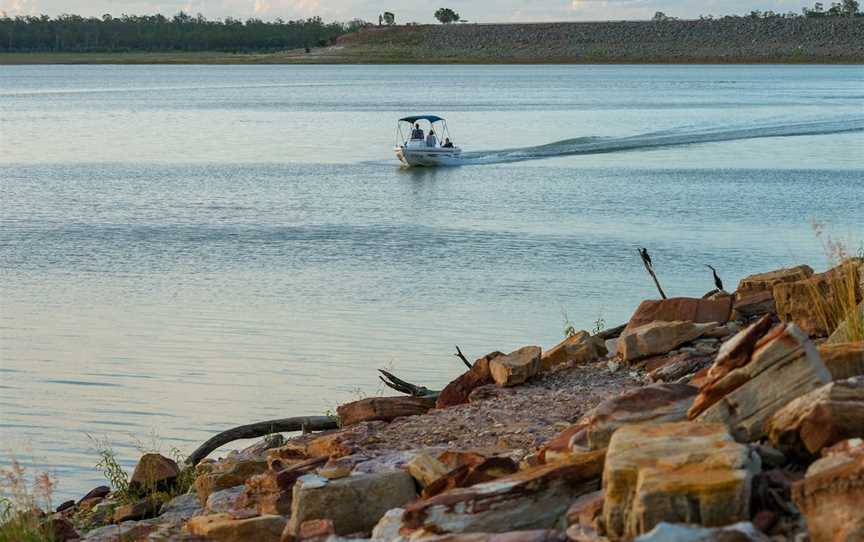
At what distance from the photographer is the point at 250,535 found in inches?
263

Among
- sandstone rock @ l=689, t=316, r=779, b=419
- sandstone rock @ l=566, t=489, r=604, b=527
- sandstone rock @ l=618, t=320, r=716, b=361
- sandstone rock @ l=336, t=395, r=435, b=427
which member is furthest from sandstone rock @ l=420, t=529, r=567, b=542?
sandstone rock @ l=618, t=320, r=716, b=361

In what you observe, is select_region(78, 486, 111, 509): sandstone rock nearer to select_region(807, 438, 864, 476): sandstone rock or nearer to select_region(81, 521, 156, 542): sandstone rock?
select_region(81, 521, 156, 542): sandstone rock

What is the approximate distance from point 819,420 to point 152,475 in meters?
4.91

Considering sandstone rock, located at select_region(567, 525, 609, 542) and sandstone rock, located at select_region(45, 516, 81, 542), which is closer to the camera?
sandstone rock, located at select_region(567, 525, 609, 542)

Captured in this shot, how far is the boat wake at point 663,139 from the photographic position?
1793 inches

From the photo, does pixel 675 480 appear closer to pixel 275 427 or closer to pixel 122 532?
pixel 122 532

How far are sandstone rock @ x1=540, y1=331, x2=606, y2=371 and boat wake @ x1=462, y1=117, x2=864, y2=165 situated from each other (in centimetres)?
3309

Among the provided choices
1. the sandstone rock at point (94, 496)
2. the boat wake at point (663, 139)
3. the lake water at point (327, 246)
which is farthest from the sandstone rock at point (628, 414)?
the boat wake at point (663, 139)

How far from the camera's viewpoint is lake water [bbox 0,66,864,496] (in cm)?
1354

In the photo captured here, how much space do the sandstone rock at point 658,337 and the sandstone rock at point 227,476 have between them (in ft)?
8.94

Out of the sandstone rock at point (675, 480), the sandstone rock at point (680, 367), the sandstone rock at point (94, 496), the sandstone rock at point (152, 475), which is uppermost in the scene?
the sandstone rock at point (675, 480)

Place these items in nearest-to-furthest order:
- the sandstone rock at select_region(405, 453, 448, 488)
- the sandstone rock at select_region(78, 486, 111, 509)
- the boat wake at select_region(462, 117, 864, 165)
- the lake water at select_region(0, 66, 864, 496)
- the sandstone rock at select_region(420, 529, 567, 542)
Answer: the sandstone rock at select_region(420, 529, 567, 542)
the sandstone rock at select_region(405, 453, 448, 488)
the sandstone rock at select_region(78, 486, 111, 509)
the lake water at select_region(0, 66, 864, 496)
the boat wake at select_region(462, 117, 864, 165)

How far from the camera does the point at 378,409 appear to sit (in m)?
9.71

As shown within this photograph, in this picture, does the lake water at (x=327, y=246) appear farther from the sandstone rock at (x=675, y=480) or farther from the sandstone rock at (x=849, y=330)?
the sandstone rock at (x=675, y=480)
